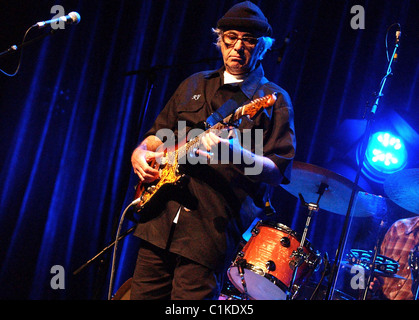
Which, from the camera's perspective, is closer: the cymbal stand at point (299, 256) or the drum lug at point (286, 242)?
the cymbal stand at point (299, 256)

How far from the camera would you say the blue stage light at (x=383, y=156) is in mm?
3803

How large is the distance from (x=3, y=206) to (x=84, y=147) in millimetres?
883

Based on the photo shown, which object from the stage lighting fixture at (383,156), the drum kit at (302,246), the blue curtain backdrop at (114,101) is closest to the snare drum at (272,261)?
the drum kit at (302,246)

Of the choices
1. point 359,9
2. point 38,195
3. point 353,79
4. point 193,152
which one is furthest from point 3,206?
point 359,9

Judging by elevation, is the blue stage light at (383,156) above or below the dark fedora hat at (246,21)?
below

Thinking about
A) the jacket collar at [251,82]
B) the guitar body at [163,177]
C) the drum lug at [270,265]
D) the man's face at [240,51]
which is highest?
the man's face at [240,51]

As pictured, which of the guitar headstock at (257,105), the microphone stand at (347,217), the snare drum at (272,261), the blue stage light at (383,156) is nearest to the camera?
the guitar headstock at (257,105)

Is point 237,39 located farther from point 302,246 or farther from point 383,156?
point 383,156

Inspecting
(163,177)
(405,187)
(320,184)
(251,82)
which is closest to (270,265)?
(320,184)

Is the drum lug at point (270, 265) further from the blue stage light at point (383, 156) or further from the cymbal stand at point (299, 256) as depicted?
the blue stage light at point (383, 156)

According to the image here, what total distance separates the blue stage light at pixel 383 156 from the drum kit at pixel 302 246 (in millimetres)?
554

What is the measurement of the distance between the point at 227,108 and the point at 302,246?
4.71 feet

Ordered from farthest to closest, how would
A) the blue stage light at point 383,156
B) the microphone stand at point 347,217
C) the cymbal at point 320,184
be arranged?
the blue stage light at point 383,156
the cymbal at point 320,184
the microphone stand at point 347,217

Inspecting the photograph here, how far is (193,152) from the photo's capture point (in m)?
1.97
